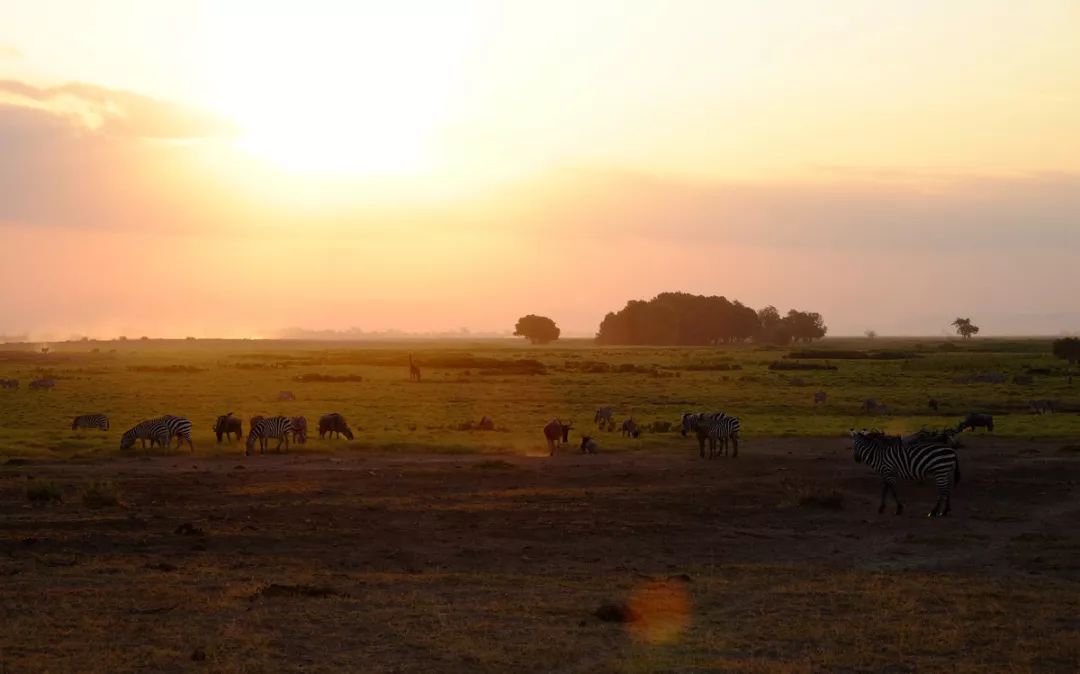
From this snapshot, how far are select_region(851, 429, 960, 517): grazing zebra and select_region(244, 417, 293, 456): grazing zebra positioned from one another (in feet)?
66.5

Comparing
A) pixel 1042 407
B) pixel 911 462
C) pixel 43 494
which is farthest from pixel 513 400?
pixel 43 494

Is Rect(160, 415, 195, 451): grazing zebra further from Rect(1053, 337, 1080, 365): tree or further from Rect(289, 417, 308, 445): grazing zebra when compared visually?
Rect(1053, 337, 1080, 365): tree

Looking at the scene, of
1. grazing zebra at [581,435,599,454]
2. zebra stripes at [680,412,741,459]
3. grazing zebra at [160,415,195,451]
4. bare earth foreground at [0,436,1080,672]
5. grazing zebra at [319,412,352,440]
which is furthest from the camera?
grazing zebra at [319,412,352,440]

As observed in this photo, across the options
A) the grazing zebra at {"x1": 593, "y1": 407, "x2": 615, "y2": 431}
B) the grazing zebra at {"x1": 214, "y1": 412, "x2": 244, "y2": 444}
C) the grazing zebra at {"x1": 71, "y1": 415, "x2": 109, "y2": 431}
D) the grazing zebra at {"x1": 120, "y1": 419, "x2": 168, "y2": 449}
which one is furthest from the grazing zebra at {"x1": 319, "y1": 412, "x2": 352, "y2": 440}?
the grazing zebra at {"x1": 593, "y1": 407, "x2": 615, "y2": 431}

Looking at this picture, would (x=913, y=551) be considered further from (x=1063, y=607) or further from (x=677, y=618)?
(x=677, y=618)

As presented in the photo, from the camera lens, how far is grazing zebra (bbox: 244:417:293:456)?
115 ft

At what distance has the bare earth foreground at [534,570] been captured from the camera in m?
12.2

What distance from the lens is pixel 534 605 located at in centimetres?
1463

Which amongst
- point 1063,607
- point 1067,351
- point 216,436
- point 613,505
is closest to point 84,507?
point 613,505

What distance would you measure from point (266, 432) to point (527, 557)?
63.0 ft

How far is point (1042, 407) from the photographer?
5119 cm

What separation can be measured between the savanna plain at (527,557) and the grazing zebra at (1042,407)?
1067 cm

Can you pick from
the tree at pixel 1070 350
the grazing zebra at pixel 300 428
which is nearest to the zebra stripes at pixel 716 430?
the grazing zebra at pixel 300 428

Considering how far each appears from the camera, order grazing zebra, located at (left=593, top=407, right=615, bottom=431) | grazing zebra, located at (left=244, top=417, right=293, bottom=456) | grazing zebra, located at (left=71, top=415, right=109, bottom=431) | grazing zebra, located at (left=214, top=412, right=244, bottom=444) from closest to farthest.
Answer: grazing zebra, located at (left=244, top=417, right=293, bottom=456)
grazing zebra, located at (left=214, top=412, right=244, bottom=444)
grazing zebra, located at (left=71, top=415, right=109, bottom=431)
grazing zebra, located at (left=593, top=407, right=615, bottom=431)
